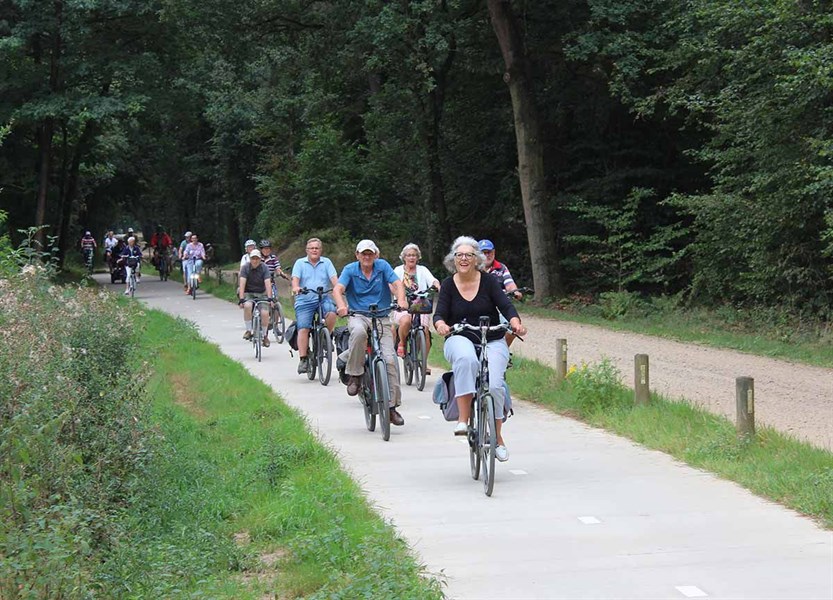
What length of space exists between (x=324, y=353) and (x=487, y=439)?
7.45m

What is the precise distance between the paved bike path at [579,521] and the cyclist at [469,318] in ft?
2.34

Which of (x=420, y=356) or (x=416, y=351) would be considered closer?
(x=420, y=356)

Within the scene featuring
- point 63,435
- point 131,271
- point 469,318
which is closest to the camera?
point 63,435

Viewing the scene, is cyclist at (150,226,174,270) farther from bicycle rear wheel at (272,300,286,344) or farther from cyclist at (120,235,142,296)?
bicycle rear wheel at (272,300,286,344)

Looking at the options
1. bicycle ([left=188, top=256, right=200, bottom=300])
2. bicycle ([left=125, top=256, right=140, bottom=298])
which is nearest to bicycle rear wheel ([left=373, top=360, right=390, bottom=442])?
bicycle ([left=188, top=256, right=200, bottom=300])

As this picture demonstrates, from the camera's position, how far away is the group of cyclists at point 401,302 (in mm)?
9469

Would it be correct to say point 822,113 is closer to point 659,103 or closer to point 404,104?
point 659,103

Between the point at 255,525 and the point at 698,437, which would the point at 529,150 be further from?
the point at 255,525

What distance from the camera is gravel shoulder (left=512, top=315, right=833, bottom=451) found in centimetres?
1291

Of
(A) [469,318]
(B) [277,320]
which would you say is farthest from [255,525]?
(B) [277,320]

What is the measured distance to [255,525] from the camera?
26.7 feet

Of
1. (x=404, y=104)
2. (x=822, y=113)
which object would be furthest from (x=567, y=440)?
(x=404, y=104)

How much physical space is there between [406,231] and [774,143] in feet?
63.9

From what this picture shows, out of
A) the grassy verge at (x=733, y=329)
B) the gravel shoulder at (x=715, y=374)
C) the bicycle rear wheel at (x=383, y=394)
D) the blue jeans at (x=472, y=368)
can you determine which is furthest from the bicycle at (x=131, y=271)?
the blue jeans at (x=472, y=368)
